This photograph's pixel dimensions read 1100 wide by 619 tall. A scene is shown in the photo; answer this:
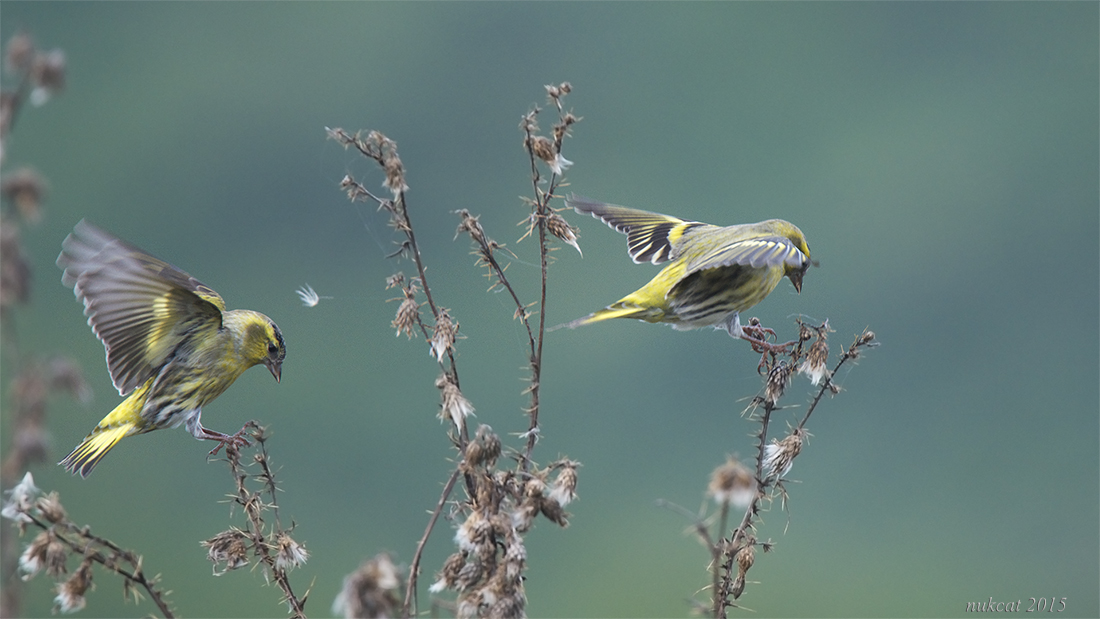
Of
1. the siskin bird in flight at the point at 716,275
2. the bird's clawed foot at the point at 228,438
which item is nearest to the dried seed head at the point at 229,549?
the bird's clawed foot at the point at 228,438

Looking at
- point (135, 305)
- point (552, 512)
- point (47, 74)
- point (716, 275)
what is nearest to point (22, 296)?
point (47, 74)

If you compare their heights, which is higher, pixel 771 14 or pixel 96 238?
pixel 771 14

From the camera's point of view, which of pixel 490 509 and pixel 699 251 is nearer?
pixel 490 509

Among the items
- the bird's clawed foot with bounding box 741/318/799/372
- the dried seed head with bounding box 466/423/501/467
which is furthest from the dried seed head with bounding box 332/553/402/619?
the bird's clawed foot with bounding box 741/318/799/372

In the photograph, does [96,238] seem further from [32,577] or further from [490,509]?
[490,509]

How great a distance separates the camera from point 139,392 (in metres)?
4.09

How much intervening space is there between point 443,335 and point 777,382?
3.30 ft

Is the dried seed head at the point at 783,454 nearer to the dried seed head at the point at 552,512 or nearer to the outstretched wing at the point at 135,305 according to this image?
the dried seed head at the point at 552,512

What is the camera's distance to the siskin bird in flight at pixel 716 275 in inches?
158

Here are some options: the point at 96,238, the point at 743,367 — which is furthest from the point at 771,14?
the point at 96,238

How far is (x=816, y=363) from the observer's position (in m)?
3.18

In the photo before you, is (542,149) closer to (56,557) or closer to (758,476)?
(758,476)

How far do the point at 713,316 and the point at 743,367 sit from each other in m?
14.2

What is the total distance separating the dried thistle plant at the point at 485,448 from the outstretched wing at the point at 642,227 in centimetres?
165
